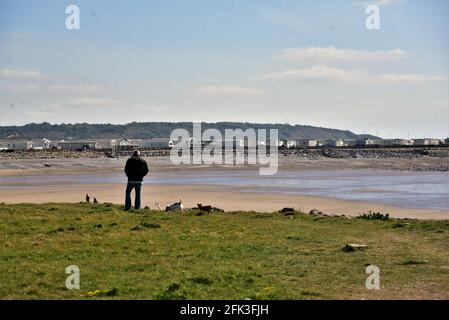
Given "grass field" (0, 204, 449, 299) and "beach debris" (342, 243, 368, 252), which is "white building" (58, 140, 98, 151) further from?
"beach debris" (342, 243, 368, 252)

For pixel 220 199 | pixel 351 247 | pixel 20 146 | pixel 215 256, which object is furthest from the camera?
pixel 20 146

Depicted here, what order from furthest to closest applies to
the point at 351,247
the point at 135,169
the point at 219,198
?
the point at 219,198 < the point at 135,169 < the point at 351,247

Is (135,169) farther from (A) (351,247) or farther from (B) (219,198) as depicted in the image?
(B) (219,198)

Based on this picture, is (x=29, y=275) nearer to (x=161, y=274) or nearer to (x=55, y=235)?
(x=161, y=274)

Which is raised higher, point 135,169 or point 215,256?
point 135,169

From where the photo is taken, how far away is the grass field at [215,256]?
10.3 meters

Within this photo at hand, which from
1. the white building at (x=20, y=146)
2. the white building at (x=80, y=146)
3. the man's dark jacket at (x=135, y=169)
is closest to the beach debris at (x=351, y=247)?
the man's dark jacket at (x=135, y=169)

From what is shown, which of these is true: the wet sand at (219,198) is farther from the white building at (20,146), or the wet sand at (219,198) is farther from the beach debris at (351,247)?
the white building at (20,146)

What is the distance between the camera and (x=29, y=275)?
11312mm

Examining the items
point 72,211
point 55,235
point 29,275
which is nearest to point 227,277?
point 29,275

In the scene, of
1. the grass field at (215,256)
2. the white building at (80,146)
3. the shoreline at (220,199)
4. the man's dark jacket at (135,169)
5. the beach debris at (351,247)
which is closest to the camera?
the grass field at (215,256)

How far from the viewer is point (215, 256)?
13.3 m

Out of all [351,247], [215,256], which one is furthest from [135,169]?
[351,247]

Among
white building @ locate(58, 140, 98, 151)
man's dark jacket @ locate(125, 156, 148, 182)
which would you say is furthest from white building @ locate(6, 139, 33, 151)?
man's dark jacket @ locate(125, 156, 148, 182)
